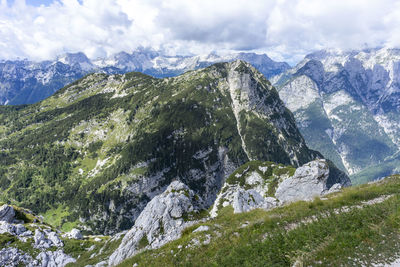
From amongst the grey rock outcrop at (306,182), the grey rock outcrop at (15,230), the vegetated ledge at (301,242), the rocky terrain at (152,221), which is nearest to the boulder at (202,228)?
the vegetated ledge at (301,242)

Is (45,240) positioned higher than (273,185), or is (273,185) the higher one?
(45,240)

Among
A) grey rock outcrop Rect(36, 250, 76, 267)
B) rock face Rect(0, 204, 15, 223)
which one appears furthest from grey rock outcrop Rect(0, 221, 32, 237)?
rock face Rect(0, 204, 15, 223)

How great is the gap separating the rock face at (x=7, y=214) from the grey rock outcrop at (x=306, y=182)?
10475 cm

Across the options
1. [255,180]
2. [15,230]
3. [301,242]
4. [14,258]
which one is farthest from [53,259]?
[255,180]

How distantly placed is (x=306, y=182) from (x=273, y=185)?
25.5 m

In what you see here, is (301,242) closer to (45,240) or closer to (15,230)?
(45,240)

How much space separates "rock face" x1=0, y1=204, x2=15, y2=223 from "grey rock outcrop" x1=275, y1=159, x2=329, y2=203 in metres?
105

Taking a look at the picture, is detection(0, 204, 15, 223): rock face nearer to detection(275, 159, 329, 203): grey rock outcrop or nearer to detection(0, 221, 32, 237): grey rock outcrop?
detection(0, 221, 32, 237): grey rock outcrop

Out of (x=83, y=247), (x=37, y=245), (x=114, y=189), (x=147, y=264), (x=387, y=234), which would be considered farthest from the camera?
(x=114, y=189)

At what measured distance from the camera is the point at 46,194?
18575 cm

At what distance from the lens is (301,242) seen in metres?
10.9

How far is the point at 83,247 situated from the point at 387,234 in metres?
81.1

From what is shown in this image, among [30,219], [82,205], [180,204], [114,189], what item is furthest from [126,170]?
[180,204]

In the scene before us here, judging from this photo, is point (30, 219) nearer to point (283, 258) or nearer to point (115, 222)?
point (115, 222)
